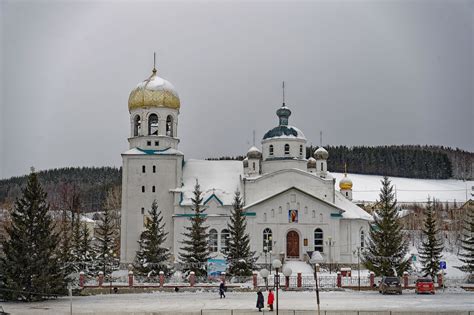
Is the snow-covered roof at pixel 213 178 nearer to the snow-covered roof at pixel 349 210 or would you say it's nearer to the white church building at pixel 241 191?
the white church building at pixel 241 191

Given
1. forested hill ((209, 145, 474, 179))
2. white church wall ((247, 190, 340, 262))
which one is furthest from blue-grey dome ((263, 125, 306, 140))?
forested hill ((209, 145, 474, 179))

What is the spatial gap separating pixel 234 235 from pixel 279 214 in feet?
25.4

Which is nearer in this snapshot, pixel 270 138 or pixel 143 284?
pixel 143 284

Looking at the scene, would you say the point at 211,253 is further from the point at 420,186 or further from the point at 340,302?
the point at 420,186

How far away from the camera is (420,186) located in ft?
449

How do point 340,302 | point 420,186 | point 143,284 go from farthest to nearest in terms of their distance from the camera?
point 420,186, point 143,284, point 340,302

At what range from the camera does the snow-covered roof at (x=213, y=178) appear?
55.7m

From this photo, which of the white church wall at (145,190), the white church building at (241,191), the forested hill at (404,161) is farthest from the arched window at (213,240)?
the forested hill at (404,161)

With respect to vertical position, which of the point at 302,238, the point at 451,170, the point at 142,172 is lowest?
the point at 302,238

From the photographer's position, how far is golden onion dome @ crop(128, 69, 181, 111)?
185ft

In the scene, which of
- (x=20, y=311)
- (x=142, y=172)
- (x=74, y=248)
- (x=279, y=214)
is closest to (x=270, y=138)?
(x=279, y=214)

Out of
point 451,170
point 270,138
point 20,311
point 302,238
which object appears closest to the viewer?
point 20,311

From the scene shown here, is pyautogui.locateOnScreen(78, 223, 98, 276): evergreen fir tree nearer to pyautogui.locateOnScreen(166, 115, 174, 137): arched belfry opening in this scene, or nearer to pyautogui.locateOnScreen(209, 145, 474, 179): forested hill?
pyautogui.locateOnScreen(166, 115, 174, 137): arched belfry opening

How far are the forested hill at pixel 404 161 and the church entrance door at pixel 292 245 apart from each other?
88417 millimetres
